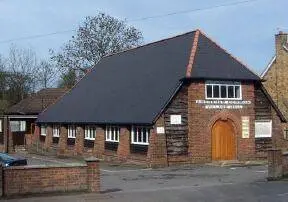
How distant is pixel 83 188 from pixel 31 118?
128ft

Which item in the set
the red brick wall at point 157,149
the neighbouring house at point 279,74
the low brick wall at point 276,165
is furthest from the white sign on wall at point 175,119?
the neighbouring house at point 279,74

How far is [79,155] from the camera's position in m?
40.7

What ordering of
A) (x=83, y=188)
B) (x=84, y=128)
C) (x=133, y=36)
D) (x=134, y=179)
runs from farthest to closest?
1. (x=133, y=36)
2. (x=84, y=128)
3. (x=134, y=179)
4. (x=83, y=188)

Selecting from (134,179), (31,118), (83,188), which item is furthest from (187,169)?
(31,118)

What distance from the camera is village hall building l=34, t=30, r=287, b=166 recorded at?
31.3 meters

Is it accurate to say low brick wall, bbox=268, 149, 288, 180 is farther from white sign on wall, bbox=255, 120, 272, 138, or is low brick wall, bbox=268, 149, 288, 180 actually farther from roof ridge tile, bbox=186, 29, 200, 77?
white sign on wall, bbox=255, 120, 272, 138

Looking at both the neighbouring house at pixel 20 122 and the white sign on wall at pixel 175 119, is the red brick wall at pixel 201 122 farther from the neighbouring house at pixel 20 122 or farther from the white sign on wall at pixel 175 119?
the neighbouring house at pixel 20 122

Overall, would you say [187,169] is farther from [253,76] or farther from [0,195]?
[0,195]

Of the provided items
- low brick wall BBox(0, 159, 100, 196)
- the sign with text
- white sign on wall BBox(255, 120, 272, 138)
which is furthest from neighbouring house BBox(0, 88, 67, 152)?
low brick wall BBox(0, 159, 100, 196)

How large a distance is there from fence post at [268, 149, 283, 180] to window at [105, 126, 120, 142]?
13644mm

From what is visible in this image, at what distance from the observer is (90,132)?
39062 millimetres

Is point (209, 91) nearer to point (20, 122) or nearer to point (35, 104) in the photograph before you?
point (20, 122)

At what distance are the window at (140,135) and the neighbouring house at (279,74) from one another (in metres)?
18.7

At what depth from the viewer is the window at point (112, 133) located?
34719 mm
